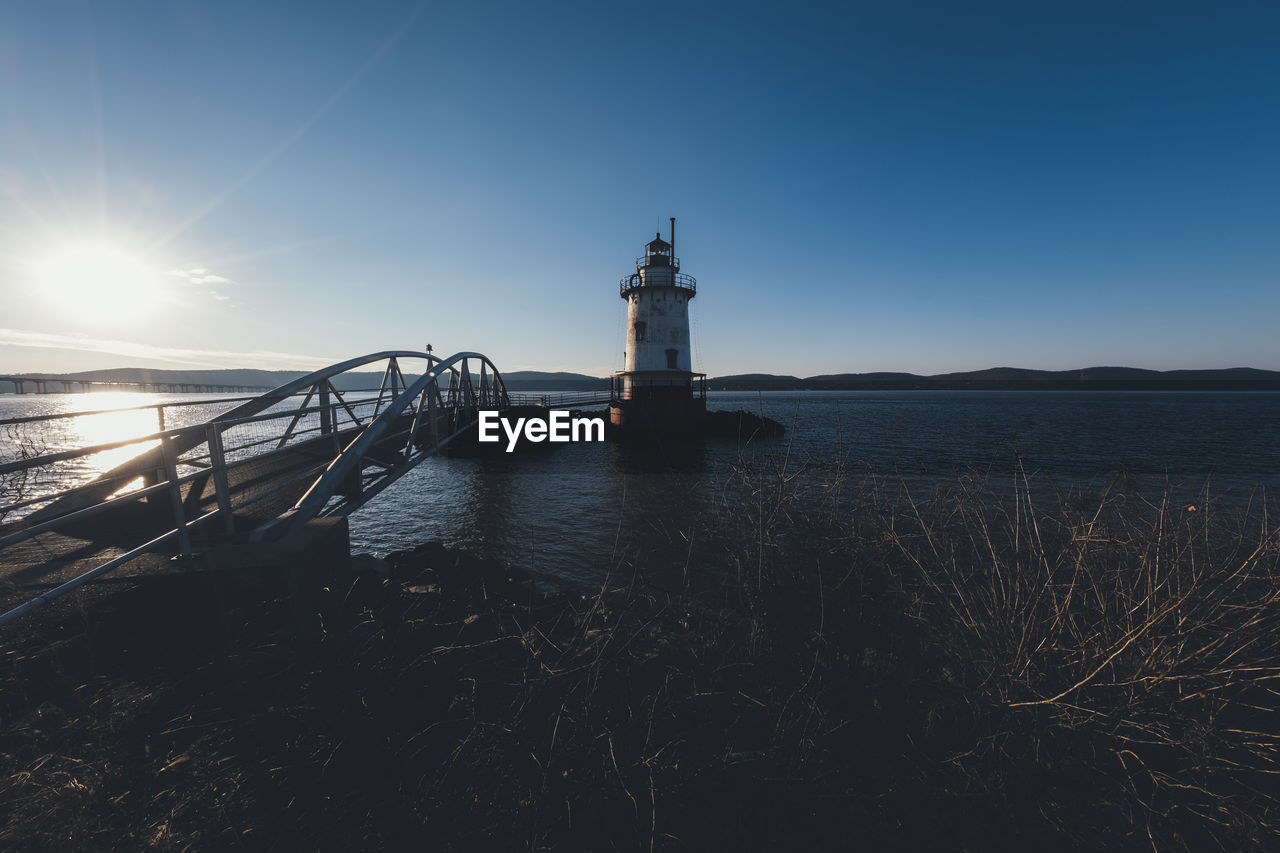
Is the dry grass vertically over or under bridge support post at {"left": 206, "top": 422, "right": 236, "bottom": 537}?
under

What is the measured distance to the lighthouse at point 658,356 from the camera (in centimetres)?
3091

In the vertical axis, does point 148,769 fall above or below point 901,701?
above

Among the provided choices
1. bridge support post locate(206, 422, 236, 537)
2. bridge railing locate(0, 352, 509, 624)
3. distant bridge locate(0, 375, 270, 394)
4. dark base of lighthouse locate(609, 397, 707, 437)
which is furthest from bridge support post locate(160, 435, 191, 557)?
dark base of lighthouse locate(609, 397, 707, 437)

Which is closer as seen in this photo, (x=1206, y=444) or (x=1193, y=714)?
(x=1193, y=714)

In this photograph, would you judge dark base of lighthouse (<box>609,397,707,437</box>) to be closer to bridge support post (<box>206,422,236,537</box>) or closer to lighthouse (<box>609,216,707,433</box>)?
lighthouse (<box>609,216,707,433</box>)

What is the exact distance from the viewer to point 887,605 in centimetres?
603

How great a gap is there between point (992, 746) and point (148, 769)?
19.7 ft

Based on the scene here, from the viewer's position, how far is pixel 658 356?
31875 mm

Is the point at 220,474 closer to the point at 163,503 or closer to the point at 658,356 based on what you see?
the point at 163,503

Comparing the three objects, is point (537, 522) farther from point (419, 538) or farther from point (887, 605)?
point (887, 605)

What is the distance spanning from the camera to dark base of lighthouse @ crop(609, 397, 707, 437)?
101 feet

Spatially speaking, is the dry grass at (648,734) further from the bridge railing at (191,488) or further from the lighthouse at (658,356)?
the lighthouse at (658,356)

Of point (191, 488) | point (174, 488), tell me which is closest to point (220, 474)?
point (174, 488)

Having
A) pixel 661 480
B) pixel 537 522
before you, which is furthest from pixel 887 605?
pixel 661 480
